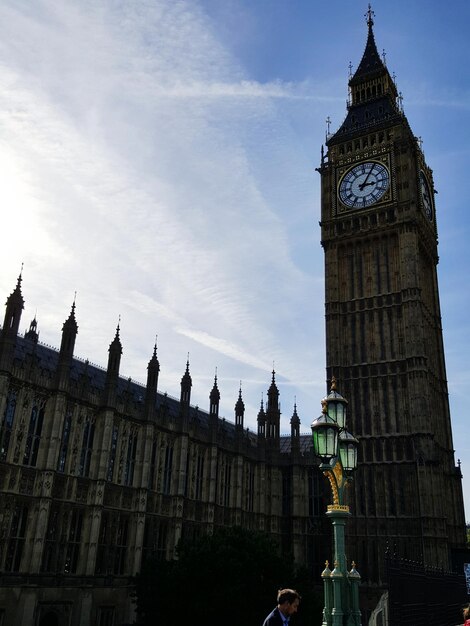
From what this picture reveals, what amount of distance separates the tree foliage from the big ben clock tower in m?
21.1

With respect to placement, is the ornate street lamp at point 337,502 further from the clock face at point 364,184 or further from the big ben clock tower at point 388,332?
the clock face at point 364,184

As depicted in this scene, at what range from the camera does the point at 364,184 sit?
66.6 meters

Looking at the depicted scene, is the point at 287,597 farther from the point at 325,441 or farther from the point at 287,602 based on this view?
the point at 325,441

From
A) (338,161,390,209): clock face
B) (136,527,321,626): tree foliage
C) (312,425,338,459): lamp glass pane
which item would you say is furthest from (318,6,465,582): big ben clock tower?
(312,425,338,459): lamp glass pane

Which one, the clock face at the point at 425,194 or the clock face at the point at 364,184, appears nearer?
the clock face at the point at 364,184

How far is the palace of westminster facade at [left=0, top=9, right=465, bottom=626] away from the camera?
35156mm

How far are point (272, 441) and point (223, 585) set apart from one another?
2917 centimetres

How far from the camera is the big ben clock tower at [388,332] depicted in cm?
5391

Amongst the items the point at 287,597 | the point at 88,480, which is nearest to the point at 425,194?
the point at 88,480

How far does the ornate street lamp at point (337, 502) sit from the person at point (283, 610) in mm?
6028

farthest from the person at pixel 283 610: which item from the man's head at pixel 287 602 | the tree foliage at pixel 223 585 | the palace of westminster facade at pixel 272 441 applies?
the palace of westminster facade at pixel 272 441

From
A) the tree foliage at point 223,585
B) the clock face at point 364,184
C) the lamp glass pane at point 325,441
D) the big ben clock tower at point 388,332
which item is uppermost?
the clock face at point 364,184

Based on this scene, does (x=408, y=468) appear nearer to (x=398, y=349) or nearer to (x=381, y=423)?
(x=381, y=423)

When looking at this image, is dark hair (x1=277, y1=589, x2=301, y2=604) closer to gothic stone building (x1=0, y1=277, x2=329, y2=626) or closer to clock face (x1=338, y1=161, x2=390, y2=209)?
gothic stone building (x1=0, y1=277, x2=329, y2=626)
